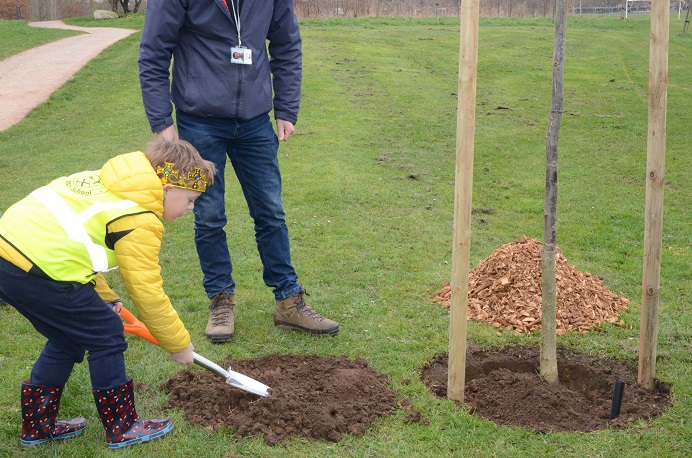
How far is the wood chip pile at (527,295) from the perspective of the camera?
5191 millimetres

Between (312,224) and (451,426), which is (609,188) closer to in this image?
(312,224)

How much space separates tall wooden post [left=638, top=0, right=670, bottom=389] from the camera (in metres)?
3.79

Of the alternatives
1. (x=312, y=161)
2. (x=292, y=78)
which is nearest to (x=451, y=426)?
(x=292, y=78)

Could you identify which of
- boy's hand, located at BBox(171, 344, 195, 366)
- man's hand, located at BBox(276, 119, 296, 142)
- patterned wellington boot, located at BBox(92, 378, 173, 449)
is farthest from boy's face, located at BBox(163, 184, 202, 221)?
man's hand, located at BBox(276, 119, 296, 142)

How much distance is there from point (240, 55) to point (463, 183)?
1.77 metres

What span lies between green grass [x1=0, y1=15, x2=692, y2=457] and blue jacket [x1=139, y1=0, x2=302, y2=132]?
153 cm

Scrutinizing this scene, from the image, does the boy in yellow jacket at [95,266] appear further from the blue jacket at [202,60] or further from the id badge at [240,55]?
the id badge at [240,55]

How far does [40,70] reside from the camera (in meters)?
18.7

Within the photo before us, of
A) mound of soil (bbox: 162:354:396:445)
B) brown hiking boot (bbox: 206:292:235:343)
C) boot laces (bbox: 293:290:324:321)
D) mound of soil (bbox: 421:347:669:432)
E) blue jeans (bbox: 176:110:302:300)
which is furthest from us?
boot laces (bbox: 293:290:324:321)

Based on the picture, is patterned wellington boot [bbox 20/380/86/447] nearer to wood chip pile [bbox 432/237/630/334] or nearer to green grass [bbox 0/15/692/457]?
green grass [bbox 0/15/692/457]

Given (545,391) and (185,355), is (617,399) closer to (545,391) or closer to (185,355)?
(545,391)

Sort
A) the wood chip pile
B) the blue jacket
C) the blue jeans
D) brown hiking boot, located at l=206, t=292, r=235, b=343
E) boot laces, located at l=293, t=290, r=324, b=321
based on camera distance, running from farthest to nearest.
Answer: the wood chip pile, boot laces, located at l=293, t=290, r=324, b=321, brown hiking boot, located at l=206, t=292, r=235, b=343, the blue jeans, the blue jacket

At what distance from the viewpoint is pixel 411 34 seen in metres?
24.8

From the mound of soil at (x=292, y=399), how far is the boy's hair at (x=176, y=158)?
4.15 feet
